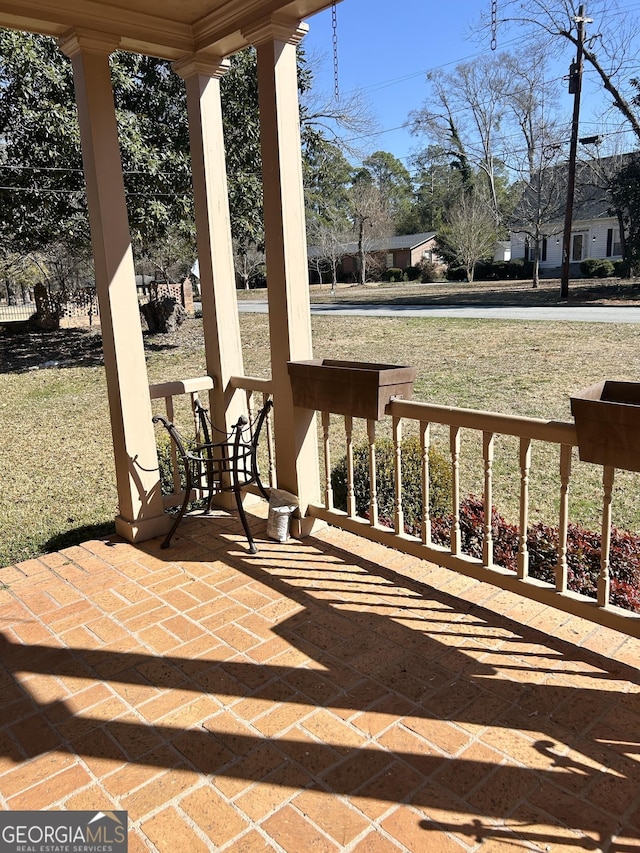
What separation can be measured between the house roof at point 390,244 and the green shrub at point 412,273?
0.93 m

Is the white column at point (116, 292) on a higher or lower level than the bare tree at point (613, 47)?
lower

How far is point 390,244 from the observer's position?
23203mm

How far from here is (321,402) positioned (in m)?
2.93

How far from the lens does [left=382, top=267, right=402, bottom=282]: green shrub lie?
79.9 feet

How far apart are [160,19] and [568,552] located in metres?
3.43

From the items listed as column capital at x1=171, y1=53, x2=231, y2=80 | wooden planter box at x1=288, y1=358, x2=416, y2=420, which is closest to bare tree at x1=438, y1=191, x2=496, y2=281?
column capital at x1=171, y1=53, x2=231, y2=80

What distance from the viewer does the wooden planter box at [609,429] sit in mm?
1846

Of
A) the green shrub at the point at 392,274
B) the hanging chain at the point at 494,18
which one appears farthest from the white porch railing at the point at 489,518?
the green shrub at the point at 392,274

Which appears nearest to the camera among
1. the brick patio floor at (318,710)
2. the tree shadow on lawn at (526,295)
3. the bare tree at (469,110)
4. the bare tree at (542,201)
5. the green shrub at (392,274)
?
the brick patio floor at (318,710)

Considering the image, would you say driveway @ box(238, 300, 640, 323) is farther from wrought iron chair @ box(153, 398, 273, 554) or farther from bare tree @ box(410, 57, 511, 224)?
wrought iron chair @ box(153, 398, 273, 554)

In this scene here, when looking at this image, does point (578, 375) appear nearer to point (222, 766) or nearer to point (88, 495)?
point (88, 495)

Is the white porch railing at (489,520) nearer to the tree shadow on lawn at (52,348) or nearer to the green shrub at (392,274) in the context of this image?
the tree shadow on lawn at (52,348)

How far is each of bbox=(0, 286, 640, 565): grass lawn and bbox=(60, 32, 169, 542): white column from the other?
1.02m

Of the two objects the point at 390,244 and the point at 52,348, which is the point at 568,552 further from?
the point at 390,244
